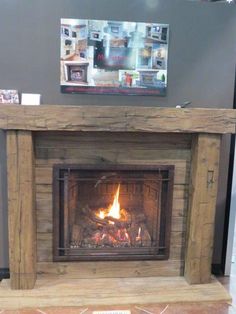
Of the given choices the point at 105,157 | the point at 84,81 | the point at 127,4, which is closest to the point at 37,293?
the point at 105,157

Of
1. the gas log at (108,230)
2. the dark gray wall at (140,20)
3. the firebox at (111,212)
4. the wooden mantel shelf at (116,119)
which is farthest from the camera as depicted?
the gas log at (108,230)

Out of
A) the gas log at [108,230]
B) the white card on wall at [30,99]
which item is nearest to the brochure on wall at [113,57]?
the white card on wall at [30,99]

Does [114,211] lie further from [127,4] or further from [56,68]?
[127,4]

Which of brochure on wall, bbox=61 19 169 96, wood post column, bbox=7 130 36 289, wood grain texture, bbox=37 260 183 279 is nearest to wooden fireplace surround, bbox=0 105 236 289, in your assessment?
wood post column, bbox=7 130 36 289

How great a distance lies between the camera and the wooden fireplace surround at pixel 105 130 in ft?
5.77

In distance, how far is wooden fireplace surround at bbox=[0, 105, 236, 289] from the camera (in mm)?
1758

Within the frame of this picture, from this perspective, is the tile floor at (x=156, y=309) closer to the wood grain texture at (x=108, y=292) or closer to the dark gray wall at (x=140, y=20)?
the wood grain texture at (x=108, y=292)

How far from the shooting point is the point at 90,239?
7.01ft

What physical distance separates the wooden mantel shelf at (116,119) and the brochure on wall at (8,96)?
0.18 meters

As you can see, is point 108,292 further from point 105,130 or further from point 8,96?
point 8,96

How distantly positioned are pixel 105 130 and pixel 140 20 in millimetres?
731

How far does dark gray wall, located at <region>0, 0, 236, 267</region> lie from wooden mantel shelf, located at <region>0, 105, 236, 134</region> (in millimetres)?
217

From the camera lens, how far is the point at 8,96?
74.1 inches

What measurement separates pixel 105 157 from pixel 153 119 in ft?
1.27
